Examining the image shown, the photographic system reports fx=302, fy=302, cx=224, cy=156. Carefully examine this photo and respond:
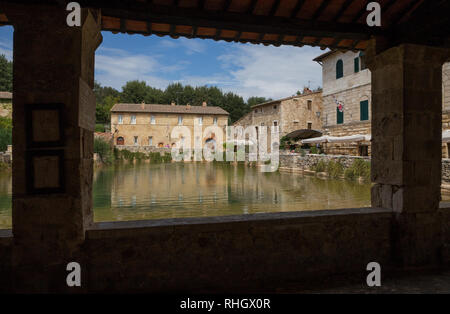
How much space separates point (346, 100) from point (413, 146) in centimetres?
1731

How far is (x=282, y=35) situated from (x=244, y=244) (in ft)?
7.60

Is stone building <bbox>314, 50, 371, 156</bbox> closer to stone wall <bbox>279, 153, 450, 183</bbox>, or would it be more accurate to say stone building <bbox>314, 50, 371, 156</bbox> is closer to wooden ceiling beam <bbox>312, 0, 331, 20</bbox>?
stone wall <bbox>279, 153, 450, 183</bbox>

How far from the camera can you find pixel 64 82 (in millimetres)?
2508

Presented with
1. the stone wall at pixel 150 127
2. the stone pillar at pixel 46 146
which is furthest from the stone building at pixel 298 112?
the stone pillar at pixel 46 146

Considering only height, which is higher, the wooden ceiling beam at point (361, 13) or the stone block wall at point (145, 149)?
the wooden ceiling beam at point (361, 13)

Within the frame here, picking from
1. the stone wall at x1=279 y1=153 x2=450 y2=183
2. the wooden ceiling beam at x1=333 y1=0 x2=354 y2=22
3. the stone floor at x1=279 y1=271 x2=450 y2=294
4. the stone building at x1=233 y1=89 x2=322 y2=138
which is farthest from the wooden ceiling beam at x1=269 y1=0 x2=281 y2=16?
the stone building at x1=233 y1=89 x2=322 y2=138

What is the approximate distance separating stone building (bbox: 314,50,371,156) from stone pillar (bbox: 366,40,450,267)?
13.6 metres

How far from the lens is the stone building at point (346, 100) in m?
17.7

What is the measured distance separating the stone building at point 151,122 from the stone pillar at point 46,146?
106 ft

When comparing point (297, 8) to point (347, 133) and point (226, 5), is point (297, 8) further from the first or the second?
point (347, 133)

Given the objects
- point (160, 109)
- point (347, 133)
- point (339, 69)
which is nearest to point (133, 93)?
point (160, 109)

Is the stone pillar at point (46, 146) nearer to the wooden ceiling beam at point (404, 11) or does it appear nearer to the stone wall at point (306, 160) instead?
the wooden ceiling beam at point (404, 11)

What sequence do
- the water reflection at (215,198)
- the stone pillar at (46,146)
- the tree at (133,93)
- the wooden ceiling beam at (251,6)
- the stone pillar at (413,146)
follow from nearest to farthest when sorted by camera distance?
the stone pillar at (46,146) → the wooden ceiling beam at (251,6) → the stone pillar at (413,146) → the water reflection at (215,198) → the tree at (133,93)

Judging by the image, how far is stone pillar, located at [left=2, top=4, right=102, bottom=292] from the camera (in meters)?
2.46
